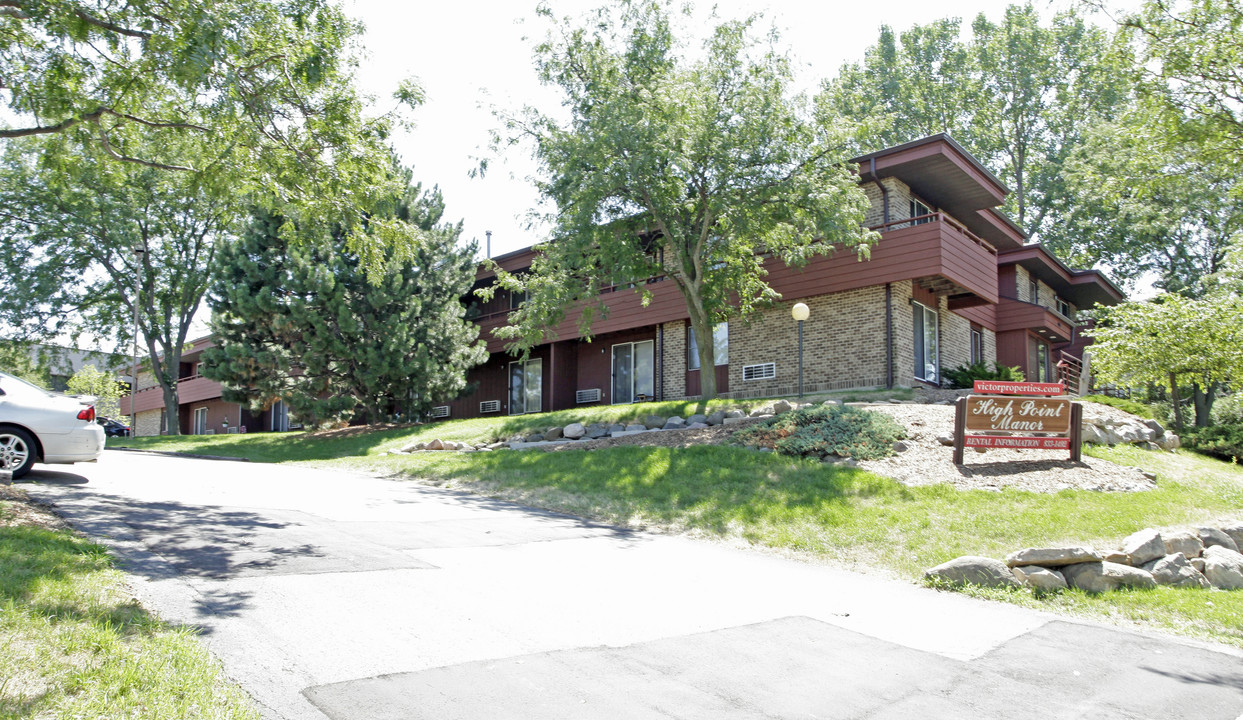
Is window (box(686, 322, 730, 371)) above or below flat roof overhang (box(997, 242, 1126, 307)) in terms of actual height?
below

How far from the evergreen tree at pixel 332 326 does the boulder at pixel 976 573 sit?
17.3 m

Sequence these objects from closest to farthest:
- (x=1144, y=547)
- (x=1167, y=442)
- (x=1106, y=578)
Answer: (x=1106, y=578) → (x=1144, y=547) → (x=1167, y=442)

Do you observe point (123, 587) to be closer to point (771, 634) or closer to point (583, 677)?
point (583, 677)

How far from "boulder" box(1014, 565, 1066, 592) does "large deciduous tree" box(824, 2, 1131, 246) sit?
37.0m

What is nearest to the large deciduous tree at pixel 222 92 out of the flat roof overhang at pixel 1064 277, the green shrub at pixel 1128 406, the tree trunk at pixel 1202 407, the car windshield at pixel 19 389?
the car windshield at pixel 19 389

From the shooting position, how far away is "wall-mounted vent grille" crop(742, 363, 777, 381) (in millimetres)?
22109

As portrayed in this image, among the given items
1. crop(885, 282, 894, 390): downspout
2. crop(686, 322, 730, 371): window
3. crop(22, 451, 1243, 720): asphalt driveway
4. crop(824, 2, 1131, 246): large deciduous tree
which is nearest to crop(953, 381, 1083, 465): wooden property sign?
crop(22, 451, 1243, 720): asphalt driveway

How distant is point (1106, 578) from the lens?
790cm

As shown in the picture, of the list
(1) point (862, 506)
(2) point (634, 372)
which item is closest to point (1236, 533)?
(1) point (862, 506)

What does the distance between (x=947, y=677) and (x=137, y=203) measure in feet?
114

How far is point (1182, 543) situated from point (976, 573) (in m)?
2.60

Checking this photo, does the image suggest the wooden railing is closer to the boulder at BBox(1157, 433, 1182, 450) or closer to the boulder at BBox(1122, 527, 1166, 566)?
the boulder at BBox(1157, 433, 1182, 450)

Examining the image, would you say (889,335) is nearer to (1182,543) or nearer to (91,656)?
(1182,543)

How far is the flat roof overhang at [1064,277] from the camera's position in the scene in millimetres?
28016
